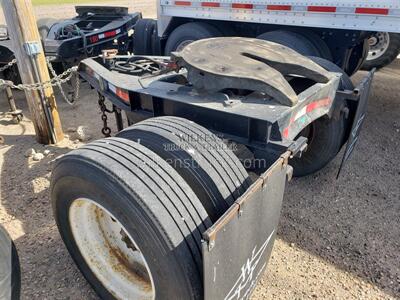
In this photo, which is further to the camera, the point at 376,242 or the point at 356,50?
the point at 356,50

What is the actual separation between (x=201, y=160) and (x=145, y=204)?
411 millimetres

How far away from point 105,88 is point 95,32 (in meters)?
3.15

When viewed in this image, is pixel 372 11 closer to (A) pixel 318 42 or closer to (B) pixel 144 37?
(A) pixel 318 42

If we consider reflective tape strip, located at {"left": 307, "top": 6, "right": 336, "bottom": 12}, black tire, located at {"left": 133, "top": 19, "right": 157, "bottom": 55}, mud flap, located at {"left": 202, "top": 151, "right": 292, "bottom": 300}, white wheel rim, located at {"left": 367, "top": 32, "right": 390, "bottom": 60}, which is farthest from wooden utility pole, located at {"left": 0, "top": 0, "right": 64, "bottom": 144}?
white wheel rim, located at {"left": 367, "top": 32, "right": 390, "bottom": 60}

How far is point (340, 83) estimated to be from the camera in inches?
115

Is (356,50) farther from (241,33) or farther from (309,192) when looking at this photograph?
(309,192)

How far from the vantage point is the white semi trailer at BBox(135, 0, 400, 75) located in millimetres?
3828

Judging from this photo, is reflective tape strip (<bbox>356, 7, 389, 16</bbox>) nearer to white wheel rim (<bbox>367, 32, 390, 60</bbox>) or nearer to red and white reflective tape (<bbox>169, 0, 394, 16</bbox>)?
red and white reflective tape (<bbox>169, 0, 394, 16</bbox>)

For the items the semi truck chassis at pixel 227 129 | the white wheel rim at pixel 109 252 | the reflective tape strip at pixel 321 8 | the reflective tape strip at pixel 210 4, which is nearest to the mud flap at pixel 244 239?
the semi truck chassis at pixel 227 129

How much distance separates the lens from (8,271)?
2.01m

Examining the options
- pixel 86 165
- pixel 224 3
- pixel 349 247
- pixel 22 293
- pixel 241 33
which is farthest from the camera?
pixel 241 33

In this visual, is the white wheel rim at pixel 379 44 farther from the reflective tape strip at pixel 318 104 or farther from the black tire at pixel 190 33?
the reflective tape strip at pixel 318 104

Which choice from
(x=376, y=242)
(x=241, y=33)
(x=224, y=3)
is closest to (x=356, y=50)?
(x=241, y=33)

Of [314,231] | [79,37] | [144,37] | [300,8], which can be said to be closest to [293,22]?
[300,8]
